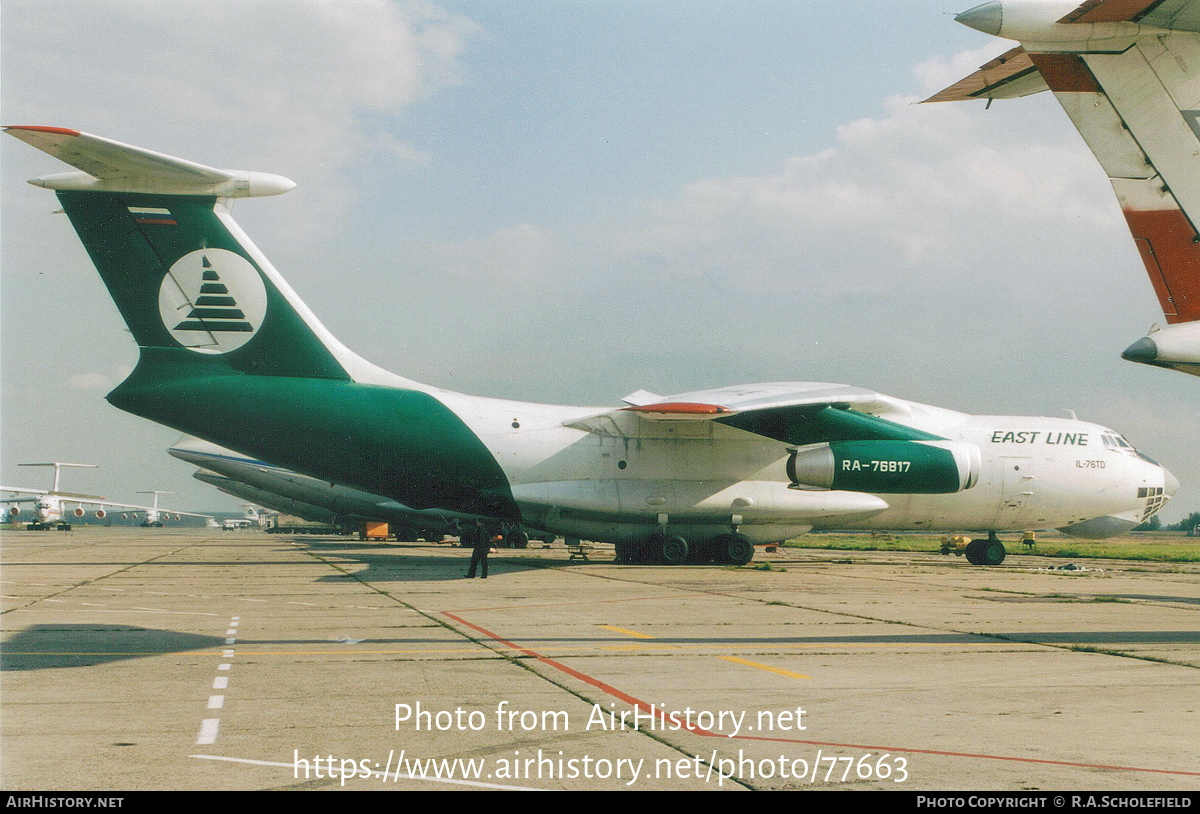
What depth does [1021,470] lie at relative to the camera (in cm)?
2445

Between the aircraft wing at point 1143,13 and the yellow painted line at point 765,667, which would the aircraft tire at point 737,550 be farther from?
the aircraft wing at point 1143,13

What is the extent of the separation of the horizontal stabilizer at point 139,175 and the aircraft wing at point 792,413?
850cm

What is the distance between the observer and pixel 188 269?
18875 millimetres

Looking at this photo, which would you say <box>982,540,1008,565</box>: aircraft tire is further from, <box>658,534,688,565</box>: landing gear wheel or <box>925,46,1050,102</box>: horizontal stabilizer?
<box>925,46,1050,102</box>: horizontal stabilizer

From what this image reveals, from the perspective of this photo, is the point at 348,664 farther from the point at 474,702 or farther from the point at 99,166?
the point at 99,166

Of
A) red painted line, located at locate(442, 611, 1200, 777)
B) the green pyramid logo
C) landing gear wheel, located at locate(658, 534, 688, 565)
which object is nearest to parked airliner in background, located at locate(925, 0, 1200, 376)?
red painted line, located at locate(442, 611, 1200, 777)

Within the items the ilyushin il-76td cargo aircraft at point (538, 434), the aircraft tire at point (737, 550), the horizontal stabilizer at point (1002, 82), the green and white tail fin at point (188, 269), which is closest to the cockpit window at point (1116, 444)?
the ilyushin il-76td cargo aircraft at point (538, 434)

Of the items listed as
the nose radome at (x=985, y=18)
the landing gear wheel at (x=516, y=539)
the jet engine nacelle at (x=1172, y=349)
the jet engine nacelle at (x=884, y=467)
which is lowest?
the landing gear wheel at (x=516, y=539)

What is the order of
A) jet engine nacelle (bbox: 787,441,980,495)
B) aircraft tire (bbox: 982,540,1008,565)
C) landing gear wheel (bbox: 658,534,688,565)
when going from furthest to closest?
aircraft tire (bbox: 982,540,1008,565) < landing gear wheel (bbox: 658,534,688,565) < jet engine nacelle (bbox: 787,441,980,495)

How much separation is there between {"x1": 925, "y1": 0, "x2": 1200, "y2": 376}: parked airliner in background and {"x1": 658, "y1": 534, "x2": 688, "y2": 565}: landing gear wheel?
1472cm

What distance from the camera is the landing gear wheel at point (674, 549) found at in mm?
23172

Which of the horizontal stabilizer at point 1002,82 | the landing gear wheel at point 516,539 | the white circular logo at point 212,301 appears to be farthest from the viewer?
the landing gear wheel at point 516,539

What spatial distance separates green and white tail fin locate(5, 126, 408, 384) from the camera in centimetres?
1784

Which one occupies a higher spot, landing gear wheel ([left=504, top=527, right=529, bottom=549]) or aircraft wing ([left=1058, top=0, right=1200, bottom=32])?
aircraft wing ([left=1058, top=0, right=1200, bottom=32])
